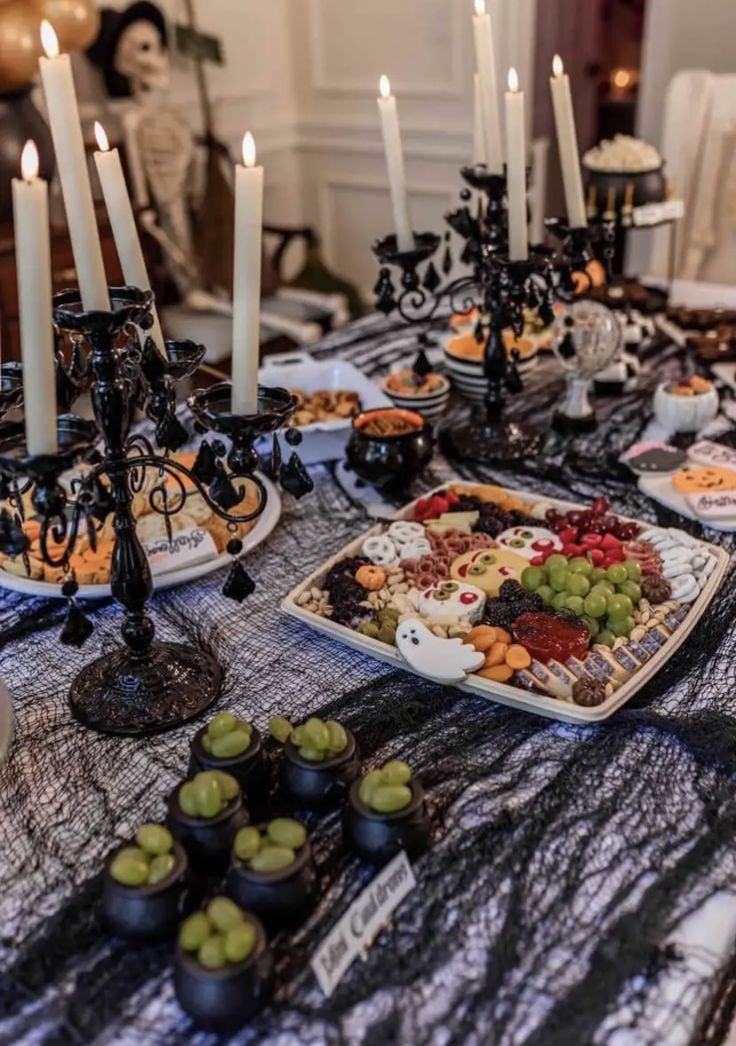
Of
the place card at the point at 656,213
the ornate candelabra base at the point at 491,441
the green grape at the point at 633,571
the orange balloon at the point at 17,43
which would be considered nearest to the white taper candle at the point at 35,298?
the green grape at the point at 633,571

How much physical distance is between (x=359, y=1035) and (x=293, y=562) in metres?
0.59

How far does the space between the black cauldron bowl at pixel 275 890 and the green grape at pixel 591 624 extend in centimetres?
38

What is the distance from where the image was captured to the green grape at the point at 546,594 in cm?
98

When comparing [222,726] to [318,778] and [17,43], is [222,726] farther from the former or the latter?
[17,43]

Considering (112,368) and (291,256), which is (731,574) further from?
(291,256)

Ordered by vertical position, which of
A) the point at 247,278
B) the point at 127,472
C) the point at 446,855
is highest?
the point at 247,278

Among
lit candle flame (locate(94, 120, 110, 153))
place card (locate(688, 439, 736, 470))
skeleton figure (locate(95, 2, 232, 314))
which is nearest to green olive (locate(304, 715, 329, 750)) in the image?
lit candle flame (locate(94, 120, 110, 153))

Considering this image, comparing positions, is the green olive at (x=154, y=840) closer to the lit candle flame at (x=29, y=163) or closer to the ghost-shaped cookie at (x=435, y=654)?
the ghost-shaped cookie at (x=435, y=654)

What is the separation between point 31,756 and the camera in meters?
0.88

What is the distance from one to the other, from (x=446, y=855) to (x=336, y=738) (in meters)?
0.12

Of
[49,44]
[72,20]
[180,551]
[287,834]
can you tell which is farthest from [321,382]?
[72,20]

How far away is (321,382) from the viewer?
151cm

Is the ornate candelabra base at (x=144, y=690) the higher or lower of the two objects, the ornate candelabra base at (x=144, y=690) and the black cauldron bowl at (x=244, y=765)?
the lower

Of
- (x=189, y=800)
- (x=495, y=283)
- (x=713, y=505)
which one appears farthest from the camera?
(x=495, y=283)
